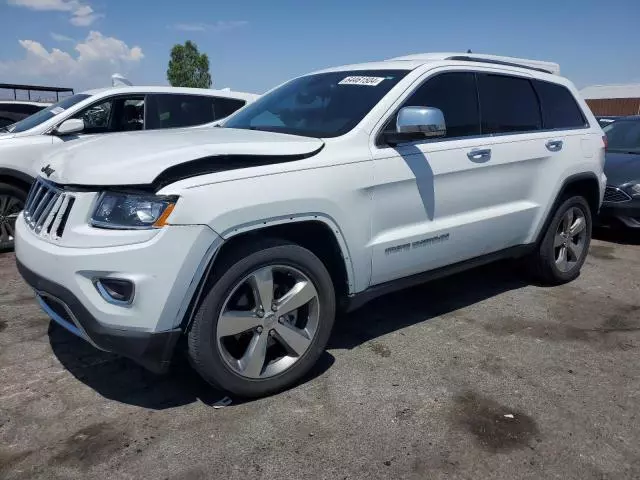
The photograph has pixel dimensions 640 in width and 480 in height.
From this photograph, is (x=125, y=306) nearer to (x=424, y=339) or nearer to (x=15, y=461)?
(x=15, y=461)

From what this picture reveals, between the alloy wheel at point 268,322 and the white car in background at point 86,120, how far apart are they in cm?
373

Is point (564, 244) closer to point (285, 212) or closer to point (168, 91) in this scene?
point (285, 212)

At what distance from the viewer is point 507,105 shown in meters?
4.32

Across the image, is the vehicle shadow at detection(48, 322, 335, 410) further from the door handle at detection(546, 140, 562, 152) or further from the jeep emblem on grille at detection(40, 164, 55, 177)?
the door handle at detection(546, 140, 562, 152)

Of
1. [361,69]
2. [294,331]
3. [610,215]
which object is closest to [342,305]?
[294,331]

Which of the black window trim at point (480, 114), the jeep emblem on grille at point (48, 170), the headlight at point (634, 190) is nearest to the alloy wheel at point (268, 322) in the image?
the black window trim at point (480, 114)

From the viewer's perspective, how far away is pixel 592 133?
5.01 meters

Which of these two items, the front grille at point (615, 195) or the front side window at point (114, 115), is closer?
the front side window at point (114, 115)

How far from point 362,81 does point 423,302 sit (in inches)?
73.5

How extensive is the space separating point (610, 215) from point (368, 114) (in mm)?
4662

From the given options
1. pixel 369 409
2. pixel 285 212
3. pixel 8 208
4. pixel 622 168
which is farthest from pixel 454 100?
pixel 8 208

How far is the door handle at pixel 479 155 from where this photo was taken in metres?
3.87

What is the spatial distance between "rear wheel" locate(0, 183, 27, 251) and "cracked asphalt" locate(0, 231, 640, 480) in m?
1.91

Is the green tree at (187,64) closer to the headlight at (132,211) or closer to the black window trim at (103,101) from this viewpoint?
the black window trim at (103,101)
